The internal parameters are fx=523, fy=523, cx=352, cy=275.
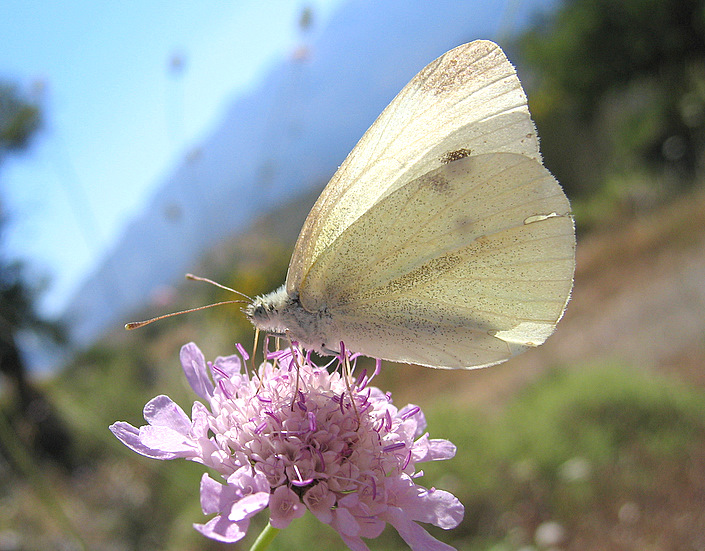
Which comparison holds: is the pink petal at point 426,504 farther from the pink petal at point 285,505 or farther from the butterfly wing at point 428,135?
the butterfly wing at point 428,135

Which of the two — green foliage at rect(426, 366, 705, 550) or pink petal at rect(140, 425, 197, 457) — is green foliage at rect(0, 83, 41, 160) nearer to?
pink petal at rect(140, 425, 197, 457)

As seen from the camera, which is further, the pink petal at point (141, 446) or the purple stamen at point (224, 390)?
the purple stamen at point (224, 390)

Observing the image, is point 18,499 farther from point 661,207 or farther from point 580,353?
point 661,207

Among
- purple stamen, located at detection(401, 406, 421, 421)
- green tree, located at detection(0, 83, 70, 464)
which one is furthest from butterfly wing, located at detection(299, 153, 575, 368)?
green tree, located at detection(0, 83, 70, 464)

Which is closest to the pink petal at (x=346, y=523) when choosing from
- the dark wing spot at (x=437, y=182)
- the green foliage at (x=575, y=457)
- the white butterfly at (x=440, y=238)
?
the white butterfly at (x=440, y=238)

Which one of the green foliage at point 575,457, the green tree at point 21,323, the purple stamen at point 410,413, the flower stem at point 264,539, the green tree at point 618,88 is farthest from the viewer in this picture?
the green tree at point 618,88

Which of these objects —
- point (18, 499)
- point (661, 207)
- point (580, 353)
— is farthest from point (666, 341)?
point (18, 499)

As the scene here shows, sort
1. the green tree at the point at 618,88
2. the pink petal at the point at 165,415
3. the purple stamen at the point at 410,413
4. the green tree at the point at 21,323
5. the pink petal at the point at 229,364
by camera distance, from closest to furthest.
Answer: the pink petal at the point at 165,415 → the purple stamen at the point at 410,413 → the pink petal at the point at 229,364 → the green tree at the point at 21,323 → the green tree at the point at 618,88

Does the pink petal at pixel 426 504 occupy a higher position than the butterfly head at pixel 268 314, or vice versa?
the butterfly head at pixel 268 314

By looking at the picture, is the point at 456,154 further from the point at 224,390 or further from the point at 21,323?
the point at 21,323
